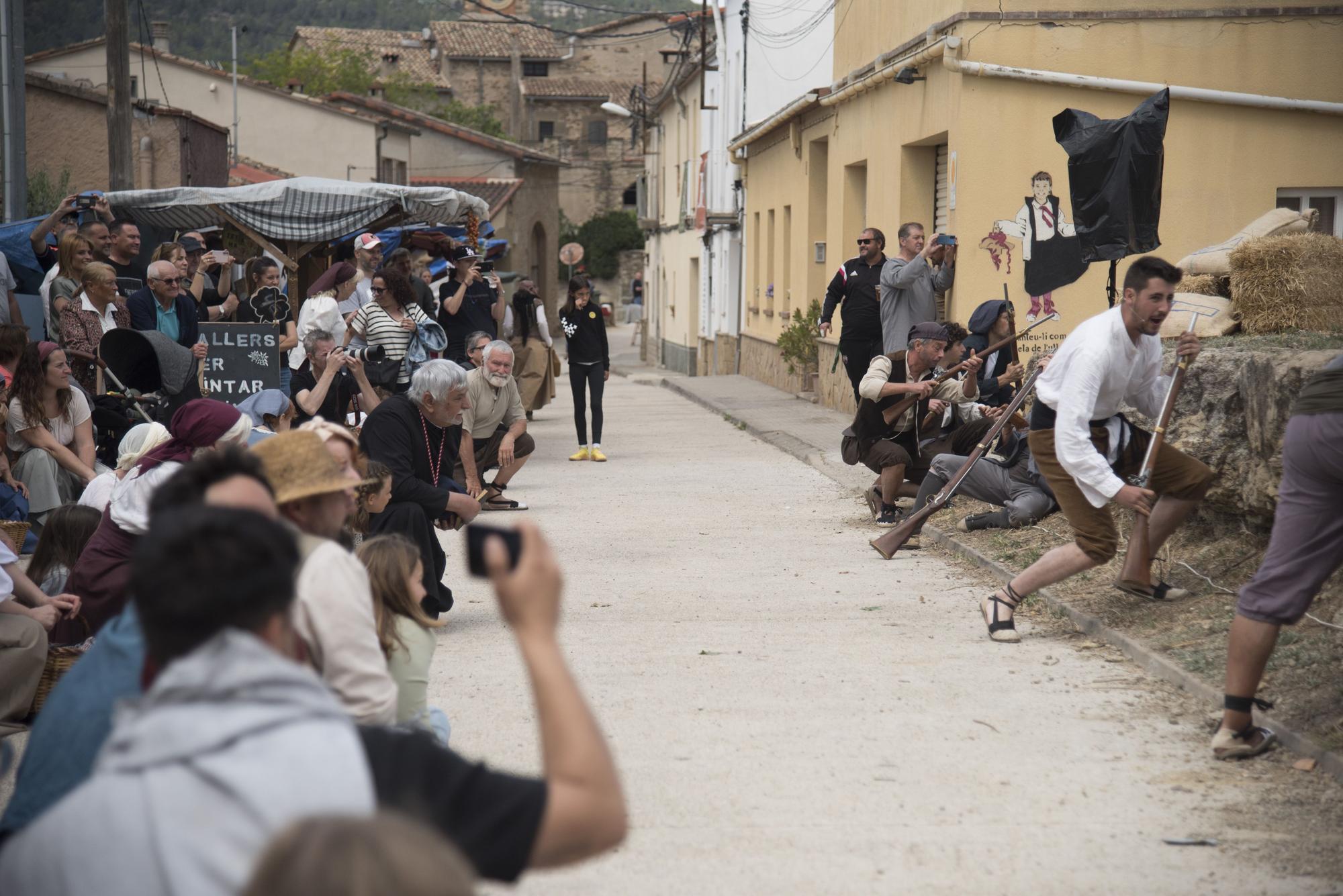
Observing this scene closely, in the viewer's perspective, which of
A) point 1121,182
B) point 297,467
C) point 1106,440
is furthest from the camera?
point 1121,182

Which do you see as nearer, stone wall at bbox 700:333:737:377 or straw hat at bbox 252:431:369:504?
straw hat at bbox 252:431:369:504

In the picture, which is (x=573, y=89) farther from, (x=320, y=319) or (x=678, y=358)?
(x=320, y=319)

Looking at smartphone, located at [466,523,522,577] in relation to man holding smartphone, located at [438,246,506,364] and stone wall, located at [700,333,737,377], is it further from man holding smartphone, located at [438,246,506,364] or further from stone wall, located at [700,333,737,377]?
stone wall, located at [700,333,737,377]

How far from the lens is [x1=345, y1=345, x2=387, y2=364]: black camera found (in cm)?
1156

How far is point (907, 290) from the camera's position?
1212cm

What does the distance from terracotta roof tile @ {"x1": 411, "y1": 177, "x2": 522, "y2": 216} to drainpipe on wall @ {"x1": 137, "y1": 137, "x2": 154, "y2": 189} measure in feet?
51.4

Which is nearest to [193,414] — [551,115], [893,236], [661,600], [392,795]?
[661,600]

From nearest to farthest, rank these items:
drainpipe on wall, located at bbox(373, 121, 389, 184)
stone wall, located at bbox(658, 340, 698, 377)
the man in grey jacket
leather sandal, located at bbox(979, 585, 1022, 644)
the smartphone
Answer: the smartphone
leather sandal, located at bbox(979, 585, 1022, 644)
the man in grey jacket
drainpipe on wall, located at bbox(373, 121, 389, 184)
stone wall, located at bbox(658, 340, 698, 377)

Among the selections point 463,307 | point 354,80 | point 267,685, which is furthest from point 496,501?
point 354,80

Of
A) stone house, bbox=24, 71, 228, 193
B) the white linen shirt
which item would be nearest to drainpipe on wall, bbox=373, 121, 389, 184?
stone house, bbox=24, 71, 228, 193

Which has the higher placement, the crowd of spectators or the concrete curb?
the crowd of spectators

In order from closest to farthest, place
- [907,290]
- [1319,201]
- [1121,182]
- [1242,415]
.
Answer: [1242,415]
[1121,182]
[907,290]
[1319,201]

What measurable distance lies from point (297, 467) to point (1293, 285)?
6591mm

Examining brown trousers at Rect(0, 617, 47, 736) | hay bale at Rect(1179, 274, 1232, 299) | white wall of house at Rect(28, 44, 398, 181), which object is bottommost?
brown trousers at Rect(0, 617, 47, 736)
